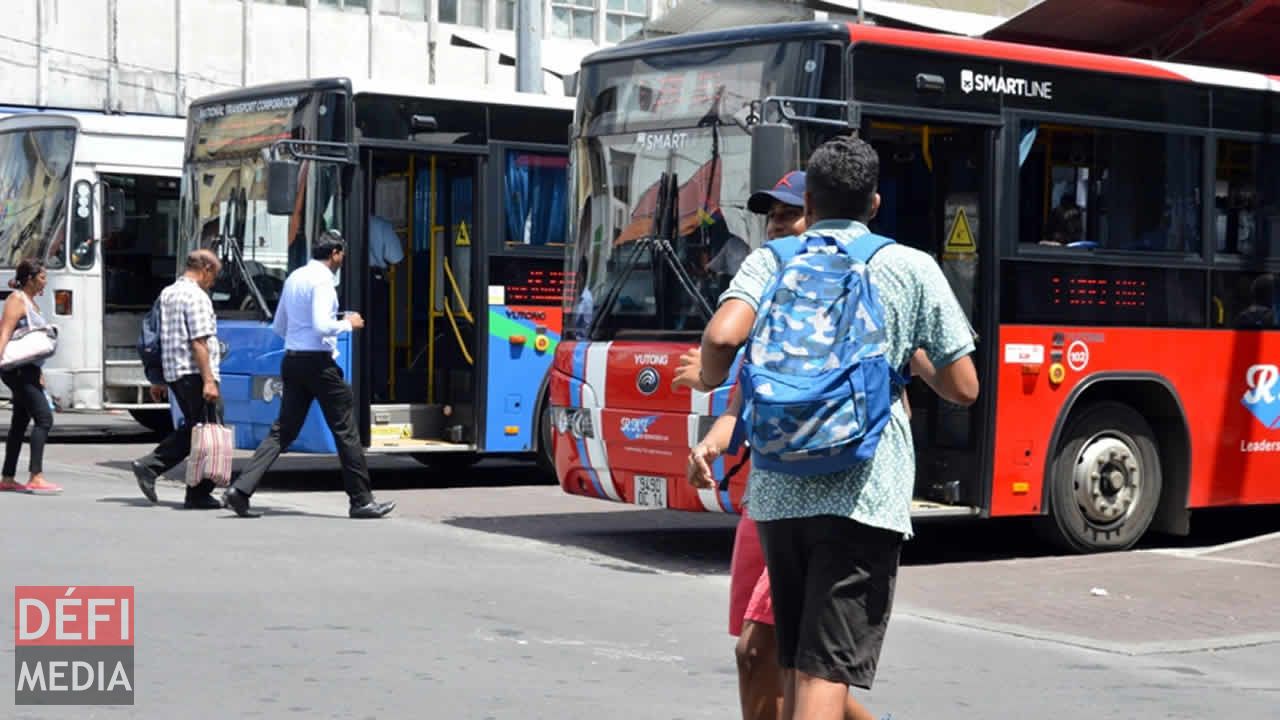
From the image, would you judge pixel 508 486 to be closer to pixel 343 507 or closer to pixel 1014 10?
pixel 343 507

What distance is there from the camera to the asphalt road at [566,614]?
7449 mm

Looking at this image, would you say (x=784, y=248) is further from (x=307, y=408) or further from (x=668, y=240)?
(x=307, y=408)

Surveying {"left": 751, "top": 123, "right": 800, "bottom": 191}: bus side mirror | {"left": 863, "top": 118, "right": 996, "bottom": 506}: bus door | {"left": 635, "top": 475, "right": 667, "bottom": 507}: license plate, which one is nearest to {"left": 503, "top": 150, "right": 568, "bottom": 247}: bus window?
{"left": 863, "top": 118, "right": 996, "bottom": 506}: bus door

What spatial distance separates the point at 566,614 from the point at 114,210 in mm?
11903

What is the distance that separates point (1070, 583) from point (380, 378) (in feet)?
22.7

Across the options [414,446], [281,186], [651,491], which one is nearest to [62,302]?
[414,446]

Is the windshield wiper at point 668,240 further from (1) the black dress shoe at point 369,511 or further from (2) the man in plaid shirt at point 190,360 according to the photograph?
(2) the man in plaid shirt at point 190,360

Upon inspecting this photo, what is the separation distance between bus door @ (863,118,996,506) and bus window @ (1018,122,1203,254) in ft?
0.90

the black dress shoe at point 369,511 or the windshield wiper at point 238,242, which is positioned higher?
the windshield wiper at point 238,242

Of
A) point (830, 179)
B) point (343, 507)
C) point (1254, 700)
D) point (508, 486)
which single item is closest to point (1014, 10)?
point (508, 486)

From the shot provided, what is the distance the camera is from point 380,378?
16281 millimetres

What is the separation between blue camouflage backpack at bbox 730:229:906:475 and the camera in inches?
189

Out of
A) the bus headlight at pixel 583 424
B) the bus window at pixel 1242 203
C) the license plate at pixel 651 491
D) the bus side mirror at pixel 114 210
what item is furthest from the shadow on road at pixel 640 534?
the bus side mirror at pixel 114 210

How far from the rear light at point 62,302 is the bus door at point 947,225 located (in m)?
10.5
